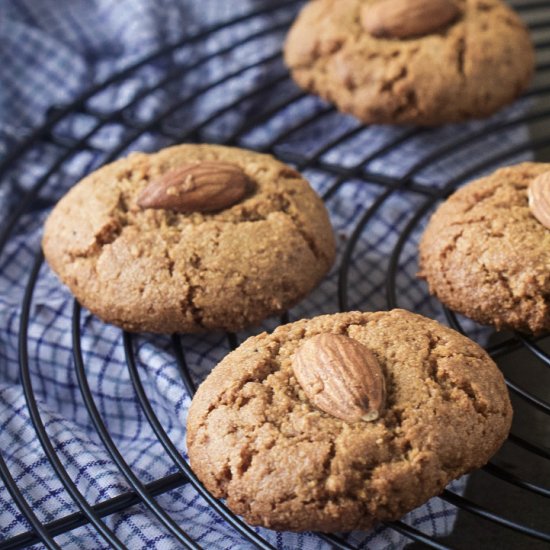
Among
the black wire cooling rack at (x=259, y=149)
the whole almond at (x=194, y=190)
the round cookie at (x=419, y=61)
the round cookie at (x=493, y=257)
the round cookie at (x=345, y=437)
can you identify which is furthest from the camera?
the round cookie at (x=419, y=61)

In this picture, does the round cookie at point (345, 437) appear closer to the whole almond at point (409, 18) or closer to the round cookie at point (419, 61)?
the round cookie at point (419, 61)

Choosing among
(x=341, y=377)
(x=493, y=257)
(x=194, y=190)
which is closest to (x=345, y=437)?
(x=341, y=377)

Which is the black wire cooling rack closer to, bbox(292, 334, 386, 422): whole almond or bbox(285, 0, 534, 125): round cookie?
bbox(285, 0, 534, 125): round cookie

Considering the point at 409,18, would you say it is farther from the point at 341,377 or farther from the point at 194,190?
the point at 341,377

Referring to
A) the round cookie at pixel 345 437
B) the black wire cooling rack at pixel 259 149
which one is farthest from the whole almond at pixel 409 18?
the round cookie at pixel 345 437

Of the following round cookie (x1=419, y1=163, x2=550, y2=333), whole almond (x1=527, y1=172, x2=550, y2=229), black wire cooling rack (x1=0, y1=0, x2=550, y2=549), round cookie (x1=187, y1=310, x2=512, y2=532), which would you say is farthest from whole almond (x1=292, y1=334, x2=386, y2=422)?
whole almond (x1=527, y1=172, x2=550, y2=229)

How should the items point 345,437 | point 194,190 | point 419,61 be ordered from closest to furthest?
1. point 345,437
2. point 194,190
3. point 419,61
